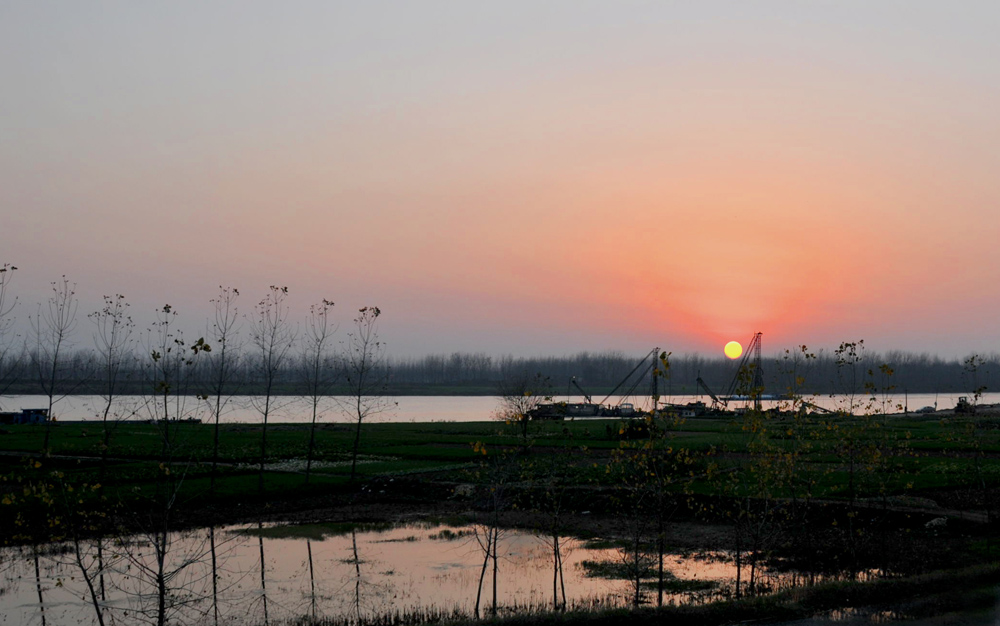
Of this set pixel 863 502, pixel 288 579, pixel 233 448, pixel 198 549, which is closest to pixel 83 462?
pixel 233 448

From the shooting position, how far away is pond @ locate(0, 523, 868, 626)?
74.9 ft

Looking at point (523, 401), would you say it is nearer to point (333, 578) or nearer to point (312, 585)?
point (333, 578)

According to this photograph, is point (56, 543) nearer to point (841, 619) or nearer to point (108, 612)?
point (108, 612)

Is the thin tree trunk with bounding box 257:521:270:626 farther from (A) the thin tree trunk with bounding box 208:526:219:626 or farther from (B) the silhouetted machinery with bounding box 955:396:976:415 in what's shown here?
(B) the silhouetted machinery with bounding box 955:396:976:415

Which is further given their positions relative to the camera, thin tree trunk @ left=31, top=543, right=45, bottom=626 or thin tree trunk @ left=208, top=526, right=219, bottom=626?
thin tree trunk @ left=31, top=543, right=45, bottom=626

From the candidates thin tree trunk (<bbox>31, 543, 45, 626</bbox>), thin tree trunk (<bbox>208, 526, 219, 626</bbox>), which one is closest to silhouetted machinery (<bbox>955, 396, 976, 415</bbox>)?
thin tree trunk (<bbox>208, 526, 219, 626</bbox>)

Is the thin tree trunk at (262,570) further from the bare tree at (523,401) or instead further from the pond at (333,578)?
the bare tree at (523,401)

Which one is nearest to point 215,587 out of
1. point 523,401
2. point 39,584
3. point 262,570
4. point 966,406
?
point 262,570

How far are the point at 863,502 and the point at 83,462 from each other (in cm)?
4858

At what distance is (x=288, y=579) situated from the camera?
2675cm

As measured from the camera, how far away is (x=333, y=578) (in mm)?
26984

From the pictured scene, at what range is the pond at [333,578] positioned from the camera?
2283 centimetres

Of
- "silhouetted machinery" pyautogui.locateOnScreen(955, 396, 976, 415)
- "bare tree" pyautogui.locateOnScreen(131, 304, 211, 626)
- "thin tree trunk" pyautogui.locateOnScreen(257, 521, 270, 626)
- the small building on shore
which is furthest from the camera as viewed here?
the small building on shore

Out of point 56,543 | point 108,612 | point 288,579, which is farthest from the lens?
point 56,543
